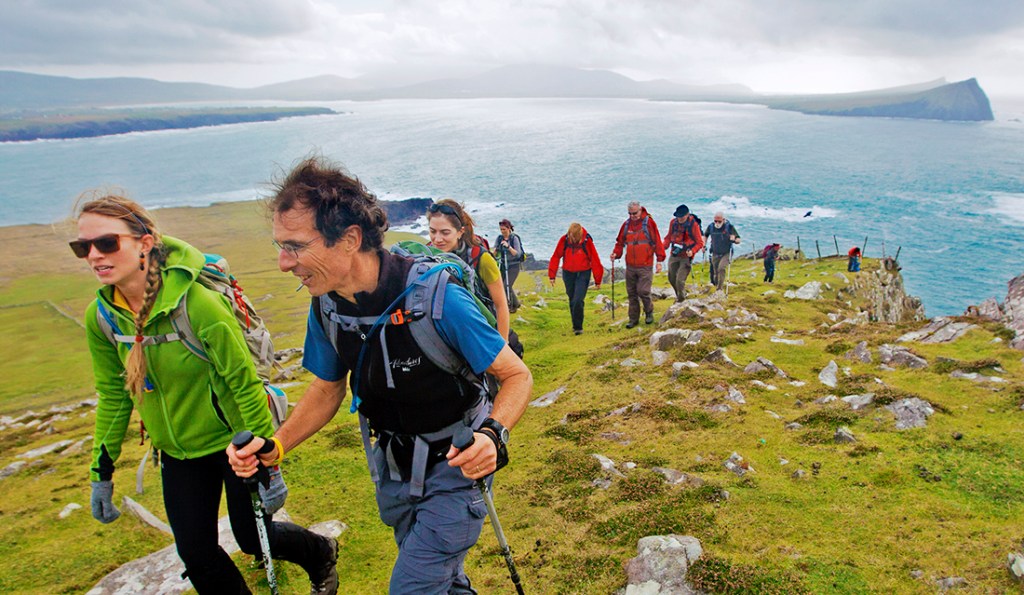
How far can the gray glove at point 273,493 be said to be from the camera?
156 inches

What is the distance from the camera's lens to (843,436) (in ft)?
22.8

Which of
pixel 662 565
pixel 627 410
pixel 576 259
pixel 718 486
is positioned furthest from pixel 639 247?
pixel 662 565

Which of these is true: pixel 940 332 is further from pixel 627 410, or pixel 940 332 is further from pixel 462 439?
pixel 462 439

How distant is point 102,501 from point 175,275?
1.96m

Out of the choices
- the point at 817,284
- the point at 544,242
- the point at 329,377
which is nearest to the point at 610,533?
the point at 329,377

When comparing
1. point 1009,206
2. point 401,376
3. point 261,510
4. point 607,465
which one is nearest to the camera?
point 401,376

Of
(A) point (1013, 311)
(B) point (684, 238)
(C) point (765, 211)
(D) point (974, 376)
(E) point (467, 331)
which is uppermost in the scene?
(E) point (467, 331)

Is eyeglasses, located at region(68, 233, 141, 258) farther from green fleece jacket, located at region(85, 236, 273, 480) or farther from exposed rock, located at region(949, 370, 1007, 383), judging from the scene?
exposed rock, located at region(949, 370, 1007, 383)

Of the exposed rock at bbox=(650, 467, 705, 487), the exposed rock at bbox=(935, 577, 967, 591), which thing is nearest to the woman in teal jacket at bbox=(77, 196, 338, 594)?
the exposed rock at bbox=(650, 467, 705, 487)

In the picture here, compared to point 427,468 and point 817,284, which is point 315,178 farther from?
point 817,284

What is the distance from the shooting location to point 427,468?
135 inches

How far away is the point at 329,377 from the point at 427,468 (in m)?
1.00

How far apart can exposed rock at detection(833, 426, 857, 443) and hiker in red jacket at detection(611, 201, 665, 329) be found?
8087 mm

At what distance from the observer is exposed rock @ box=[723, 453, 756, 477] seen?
6.46m
